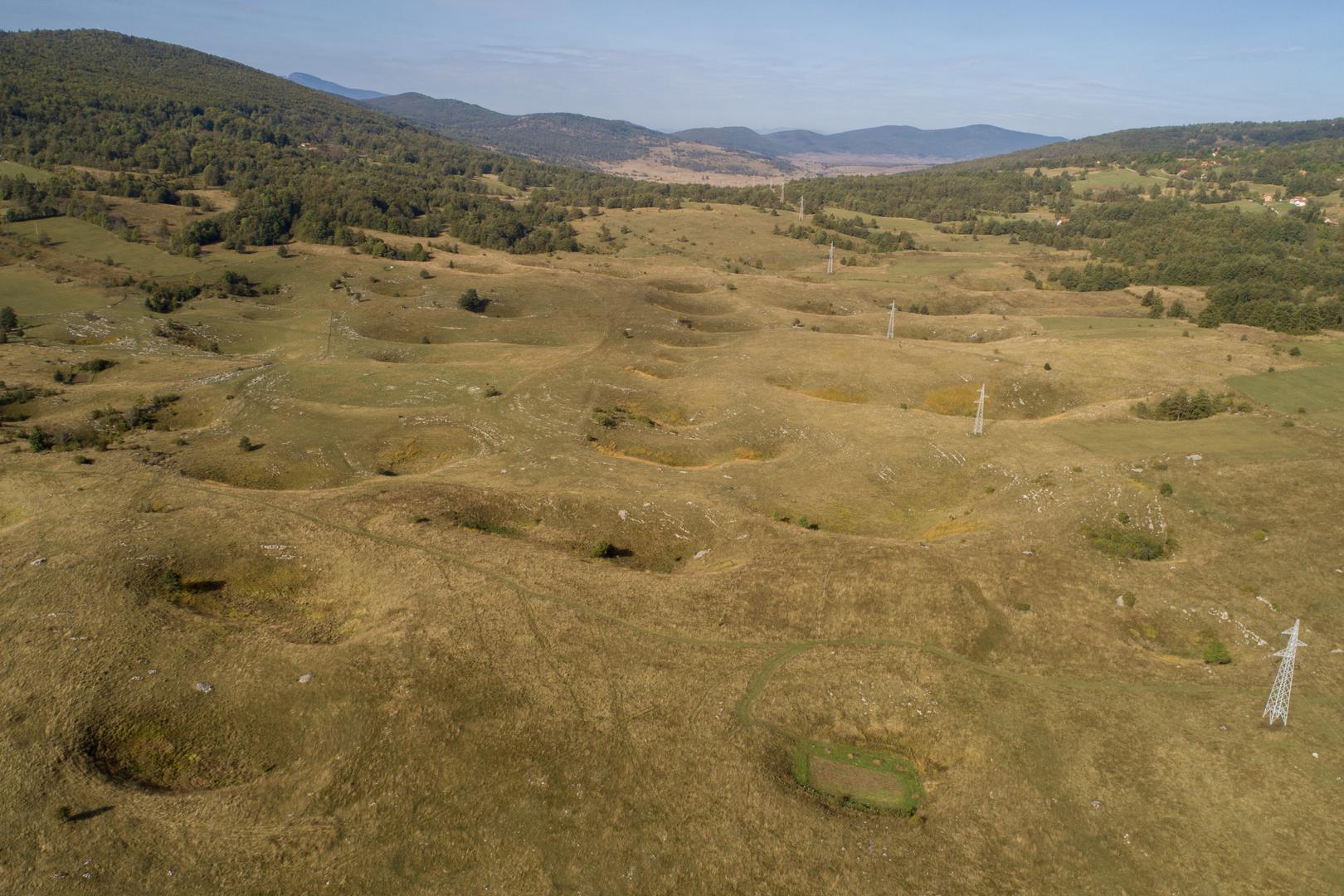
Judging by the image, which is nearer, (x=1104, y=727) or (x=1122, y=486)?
(x=1104, y=727)

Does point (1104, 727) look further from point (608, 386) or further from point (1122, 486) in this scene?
point (608, 386)

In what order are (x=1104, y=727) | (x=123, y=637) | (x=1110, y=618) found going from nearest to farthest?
(x=1104, y=727)
(x=123, y=637)
(x=1110, y=618)

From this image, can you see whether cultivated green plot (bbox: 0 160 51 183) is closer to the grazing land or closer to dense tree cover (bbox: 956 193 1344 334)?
the grazing land

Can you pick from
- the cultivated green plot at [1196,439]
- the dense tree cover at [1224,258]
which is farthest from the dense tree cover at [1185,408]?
the dense tree cover at [1224,258]

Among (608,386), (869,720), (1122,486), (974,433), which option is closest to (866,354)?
(974,433)

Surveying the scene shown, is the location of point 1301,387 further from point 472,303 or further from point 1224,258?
point 472,303

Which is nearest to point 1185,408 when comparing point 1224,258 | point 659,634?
point 659,634

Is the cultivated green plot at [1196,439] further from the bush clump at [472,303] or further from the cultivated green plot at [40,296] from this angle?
the cultivated green plot at [40,296]
